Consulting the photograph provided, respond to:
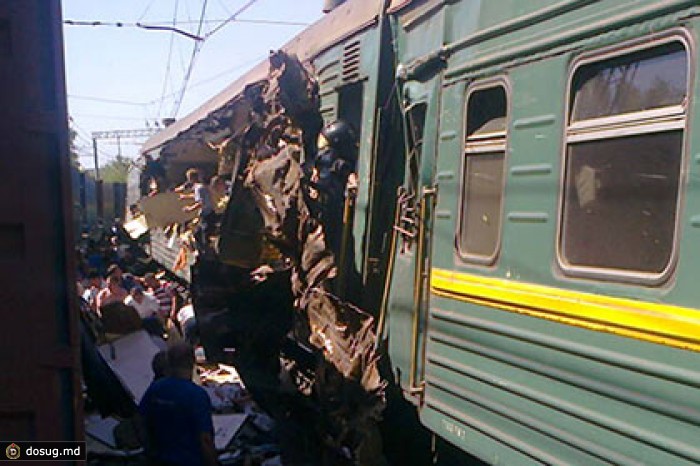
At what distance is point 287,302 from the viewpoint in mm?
6762

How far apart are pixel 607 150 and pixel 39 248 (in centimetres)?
218

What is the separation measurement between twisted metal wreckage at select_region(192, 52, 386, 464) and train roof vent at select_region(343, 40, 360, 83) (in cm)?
61

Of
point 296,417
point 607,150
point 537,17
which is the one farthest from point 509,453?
point 296,417

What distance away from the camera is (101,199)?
94.2 feet

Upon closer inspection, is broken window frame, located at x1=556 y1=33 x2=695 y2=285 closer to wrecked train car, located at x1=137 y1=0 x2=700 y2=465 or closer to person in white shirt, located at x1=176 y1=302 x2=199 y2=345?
wrecked train car, located at x1=137 y1=0 x2=700 y2=465

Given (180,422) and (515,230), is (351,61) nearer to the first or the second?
(515,230)

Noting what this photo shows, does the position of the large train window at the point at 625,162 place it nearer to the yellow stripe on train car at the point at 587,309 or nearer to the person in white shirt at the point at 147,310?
the yellow stripe on train car at the point at 587,309

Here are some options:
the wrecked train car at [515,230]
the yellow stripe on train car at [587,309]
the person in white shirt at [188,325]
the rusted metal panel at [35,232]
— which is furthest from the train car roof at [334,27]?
the person in white shirt at [188,325]

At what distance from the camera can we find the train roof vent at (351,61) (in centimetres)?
529

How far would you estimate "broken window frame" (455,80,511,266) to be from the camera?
140 inches

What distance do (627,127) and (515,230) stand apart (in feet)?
2.52

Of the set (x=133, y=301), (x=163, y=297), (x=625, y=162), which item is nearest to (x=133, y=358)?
(x=133, y=301)

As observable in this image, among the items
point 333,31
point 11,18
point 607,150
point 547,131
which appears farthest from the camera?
point 333,31

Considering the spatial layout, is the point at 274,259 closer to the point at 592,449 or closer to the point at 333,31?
the point at 333,31
